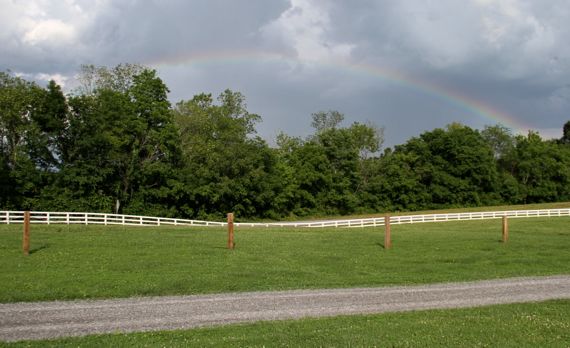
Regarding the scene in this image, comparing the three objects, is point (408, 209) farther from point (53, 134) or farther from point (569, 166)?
point (53, 134)

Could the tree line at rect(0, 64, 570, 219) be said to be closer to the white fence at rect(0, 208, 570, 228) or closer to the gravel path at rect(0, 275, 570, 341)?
the white fence at rect(0, 208, 570, 228)

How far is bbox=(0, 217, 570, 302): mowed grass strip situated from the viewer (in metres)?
13.0

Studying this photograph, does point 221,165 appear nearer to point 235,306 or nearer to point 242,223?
point 242,223

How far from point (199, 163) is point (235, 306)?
46796 millimetres

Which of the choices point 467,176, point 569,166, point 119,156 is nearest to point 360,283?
point 119,156

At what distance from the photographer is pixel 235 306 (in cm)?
1089

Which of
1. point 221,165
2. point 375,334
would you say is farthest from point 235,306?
point 221,165

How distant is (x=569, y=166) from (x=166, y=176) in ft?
233

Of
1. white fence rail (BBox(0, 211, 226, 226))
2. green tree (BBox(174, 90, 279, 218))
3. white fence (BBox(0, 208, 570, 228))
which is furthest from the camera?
green tree (BBox(174, 90, 279, 218))

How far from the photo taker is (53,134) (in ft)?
160

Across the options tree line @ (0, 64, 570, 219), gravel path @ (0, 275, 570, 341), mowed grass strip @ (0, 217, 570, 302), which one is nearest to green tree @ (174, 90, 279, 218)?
tree line @ (0, 64, 570, 219)

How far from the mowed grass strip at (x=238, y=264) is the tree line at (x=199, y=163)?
25.2m

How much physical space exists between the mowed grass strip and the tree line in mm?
25160

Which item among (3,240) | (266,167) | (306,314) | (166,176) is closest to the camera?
(306,314)
